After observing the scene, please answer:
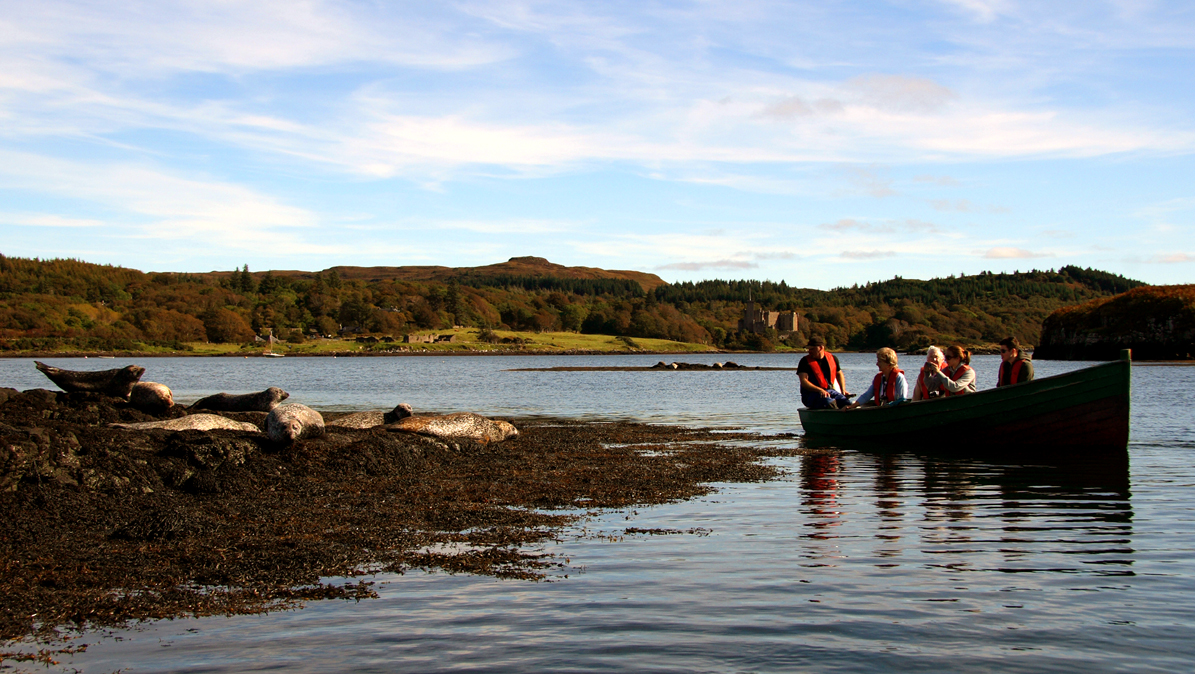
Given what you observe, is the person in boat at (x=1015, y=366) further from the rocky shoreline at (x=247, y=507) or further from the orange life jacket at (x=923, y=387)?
the rocky shoreline at (x=247, y=507)

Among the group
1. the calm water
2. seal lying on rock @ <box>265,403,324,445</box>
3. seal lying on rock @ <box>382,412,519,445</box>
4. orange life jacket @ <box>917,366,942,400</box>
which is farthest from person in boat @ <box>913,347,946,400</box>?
seal lying on rock @ <box>265,403,324,445</box>

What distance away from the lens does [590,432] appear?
24.9m

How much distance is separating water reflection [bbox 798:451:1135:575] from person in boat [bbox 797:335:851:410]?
3680mm

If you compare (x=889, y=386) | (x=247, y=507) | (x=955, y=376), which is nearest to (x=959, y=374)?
(x=955, y=376)

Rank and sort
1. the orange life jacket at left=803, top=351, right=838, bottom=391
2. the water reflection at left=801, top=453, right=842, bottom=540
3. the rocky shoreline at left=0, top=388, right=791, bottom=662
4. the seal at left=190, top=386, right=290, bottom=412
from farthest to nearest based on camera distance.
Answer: the orange life jacket at left=803, top=351, right=838, bottom=391
the seal at left=190, top=386, right=290, bottom=412
the water reflection at left=801, top=453, right=842, bottom=540
the rocky shoreline at left=0, top=388, right=791, bottom=662

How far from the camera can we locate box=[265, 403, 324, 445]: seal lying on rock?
14914 mm

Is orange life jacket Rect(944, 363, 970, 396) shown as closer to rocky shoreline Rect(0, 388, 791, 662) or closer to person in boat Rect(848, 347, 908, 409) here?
person in boat Rect(848, 347, 908, 409)

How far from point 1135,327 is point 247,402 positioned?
124 metres

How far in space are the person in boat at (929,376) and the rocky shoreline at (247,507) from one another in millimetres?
4850

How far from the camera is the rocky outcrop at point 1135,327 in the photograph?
371 ft

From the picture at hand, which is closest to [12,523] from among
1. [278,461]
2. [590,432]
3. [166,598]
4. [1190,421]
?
[166,598]

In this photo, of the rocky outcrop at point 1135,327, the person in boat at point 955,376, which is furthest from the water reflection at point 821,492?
the rocky outcrop at point 1135,327

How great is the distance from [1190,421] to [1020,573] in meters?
24.8

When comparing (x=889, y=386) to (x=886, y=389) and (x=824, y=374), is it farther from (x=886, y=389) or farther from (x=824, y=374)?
(x=824, y=374)
